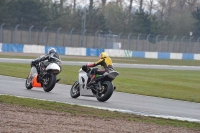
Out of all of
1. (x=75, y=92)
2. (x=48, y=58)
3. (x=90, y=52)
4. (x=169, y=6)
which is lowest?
(x=90, y=52)

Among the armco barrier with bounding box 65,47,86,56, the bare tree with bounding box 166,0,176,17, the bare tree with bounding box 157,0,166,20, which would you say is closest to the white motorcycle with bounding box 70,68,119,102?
the armco barrier with bounding box 65,47,86,56

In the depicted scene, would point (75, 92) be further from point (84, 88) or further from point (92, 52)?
point (92, 52)

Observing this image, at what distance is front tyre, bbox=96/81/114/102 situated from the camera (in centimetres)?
1625

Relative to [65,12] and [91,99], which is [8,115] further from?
[65,12]

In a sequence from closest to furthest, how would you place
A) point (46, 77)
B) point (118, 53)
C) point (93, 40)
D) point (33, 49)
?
point (46, 77) < point (33, 49) < point (93, 40) < point (118, 53)

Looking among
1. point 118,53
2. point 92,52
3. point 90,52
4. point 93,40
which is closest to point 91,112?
point 90,52

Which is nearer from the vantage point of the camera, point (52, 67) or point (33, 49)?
point (52, 67)

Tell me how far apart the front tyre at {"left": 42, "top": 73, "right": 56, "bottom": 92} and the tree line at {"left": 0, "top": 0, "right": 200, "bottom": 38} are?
147ft

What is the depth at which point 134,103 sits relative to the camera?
54.6ft

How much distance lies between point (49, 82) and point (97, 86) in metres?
2.24

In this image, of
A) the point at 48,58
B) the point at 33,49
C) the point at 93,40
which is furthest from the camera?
the point at 93,40

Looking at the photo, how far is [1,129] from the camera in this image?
9.15 m

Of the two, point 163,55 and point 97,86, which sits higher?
point 97,86

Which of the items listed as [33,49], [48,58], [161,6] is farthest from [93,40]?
[48,58]
